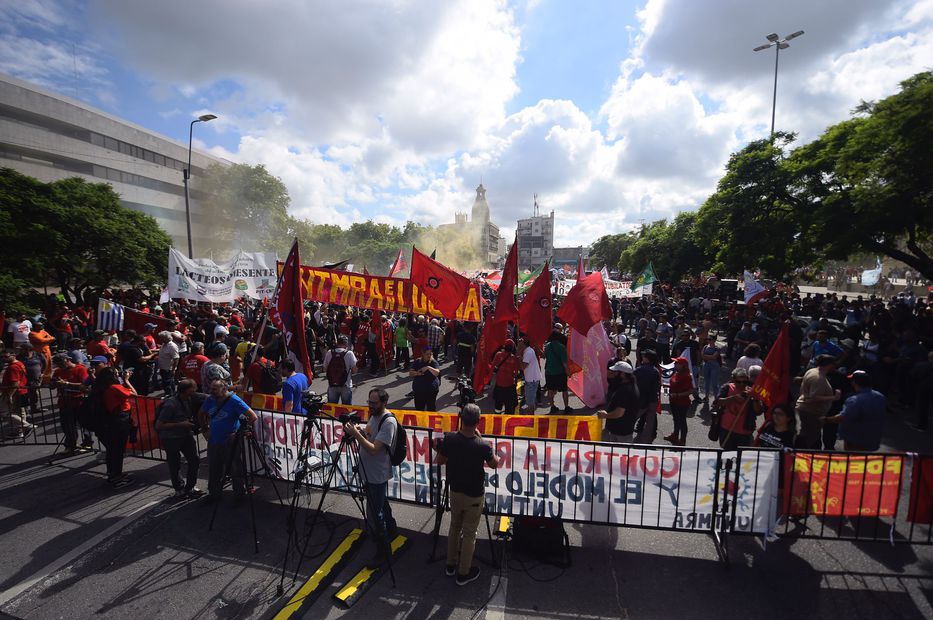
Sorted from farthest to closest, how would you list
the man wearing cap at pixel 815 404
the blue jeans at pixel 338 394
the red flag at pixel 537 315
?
the blue jeans at pixel 338 394 → the red flag at pixel 537 315 → the man wearing cap at pixel 815 404

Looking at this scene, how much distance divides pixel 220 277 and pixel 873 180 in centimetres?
2128

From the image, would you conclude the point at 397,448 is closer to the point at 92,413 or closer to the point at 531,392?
the point at 531,392

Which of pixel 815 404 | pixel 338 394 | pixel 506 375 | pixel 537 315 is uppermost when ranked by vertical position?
pixel 537 315

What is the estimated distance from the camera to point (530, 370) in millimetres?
8289

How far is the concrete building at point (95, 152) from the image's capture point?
108 feet

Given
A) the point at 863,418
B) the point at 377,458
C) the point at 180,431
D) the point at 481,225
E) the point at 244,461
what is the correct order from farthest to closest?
the point at 481,225
the point at 180,431
the point at 244,461
the point at 863,418
the point at 377,458

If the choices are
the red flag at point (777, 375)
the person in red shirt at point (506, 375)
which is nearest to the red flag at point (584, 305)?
the person in red shirt at point (506, 375)

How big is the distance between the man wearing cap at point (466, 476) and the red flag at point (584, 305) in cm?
364

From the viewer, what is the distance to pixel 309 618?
3752 millimetres

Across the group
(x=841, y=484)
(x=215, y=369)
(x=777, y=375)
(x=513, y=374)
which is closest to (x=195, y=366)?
(x=215, y=369)

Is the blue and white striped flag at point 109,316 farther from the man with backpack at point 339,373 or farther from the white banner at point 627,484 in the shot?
the white banner at point 627,484

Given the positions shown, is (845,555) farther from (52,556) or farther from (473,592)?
(52,556)

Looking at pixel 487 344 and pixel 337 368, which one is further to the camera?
pixel 337 368

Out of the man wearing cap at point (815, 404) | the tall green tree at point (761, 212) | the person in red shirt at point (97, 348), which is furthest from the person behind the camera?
the tall green tree at point (761, 212)
